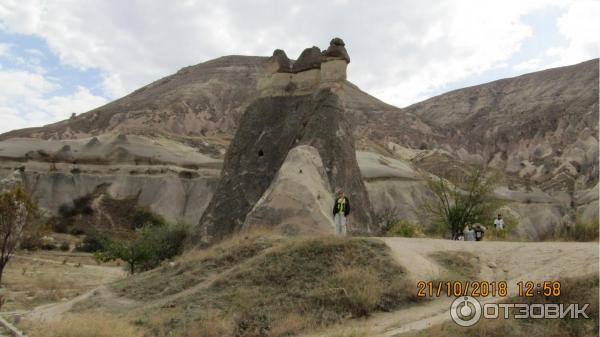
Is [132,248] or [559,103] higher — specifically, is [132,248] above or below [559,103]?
below

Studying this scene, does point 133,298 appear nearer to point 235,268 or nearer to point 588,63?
point 235,268

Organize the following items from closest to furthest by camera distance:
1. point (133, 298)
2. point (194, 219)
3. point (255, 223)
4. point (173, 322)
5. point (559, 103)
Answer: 1. point (173, 322)
2. point (133, 298)
3. point (255, 223)
4. point (194, 219)
5. point (559, 103)

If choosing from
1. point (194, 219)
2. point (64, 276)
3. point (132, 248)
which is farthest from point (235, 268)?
point (194, 219)

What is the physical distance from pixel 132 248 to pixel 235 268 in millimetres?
14599

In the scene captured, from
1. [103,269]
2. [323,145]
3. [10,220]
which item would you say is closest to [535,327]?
[323,145]

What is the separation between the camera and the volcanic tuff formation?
57.1ft

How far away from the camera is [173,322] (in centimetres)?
927

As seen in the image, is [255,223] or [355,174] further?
[355,174]

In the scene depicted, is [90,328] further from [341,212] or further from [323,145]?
[323,145]

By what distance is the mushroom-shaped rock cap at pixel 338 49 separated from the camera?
1936 cm

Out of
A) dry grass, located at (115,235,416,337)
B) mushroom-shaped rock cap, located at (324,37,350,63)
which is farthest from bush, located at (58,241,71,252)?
dry grass, located at (115,235,416,337)

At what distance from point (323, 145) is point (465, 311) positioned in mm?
10352

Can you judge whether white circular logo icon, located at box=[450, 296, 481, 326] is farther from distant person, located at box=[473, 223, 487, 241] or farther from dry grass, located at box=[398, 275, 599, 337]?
distant person, located at box=[473, 223, 487, 241]

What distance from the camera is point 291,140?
1917cm
